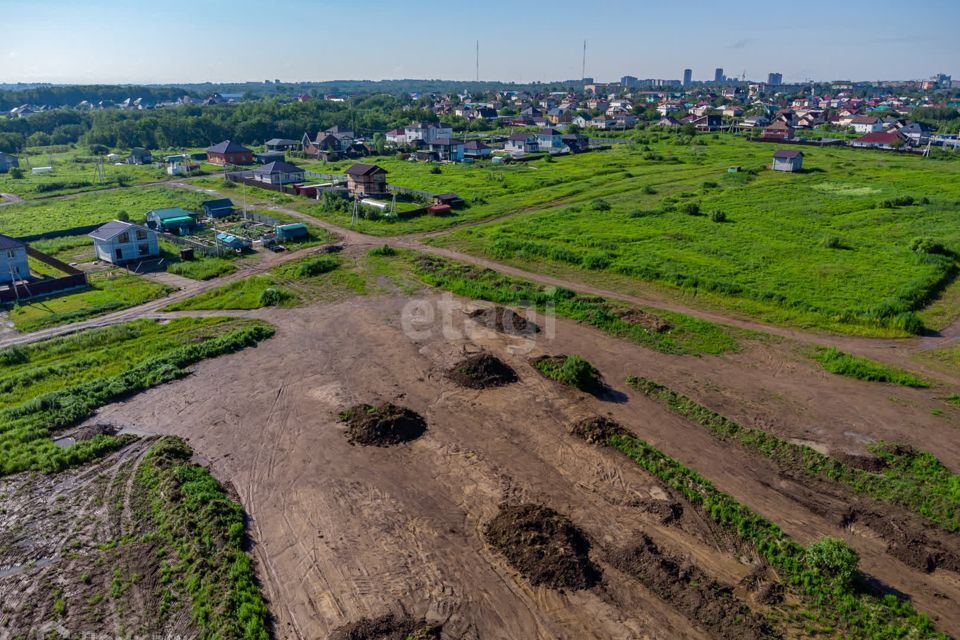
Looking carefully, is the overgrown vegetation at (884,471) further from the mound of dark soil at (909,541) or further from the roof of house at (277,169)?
the roof of house at (277,169)

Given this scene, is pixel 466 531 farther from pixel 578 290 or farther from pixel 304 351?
pixel 578 290

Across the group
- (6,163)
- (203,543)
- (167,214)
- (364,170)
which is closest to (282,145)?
(6,163)

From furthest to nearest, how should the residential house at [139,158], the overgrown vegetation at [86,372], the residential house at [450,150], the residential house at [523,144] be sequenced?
the residential house at [523,144] < the residential house at [139,158] < the residential house at [450,150] < the overgrown vegetation at [86,372]

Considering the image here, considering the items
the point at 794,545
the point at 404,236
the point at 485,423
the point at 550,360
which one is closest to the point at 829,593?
the point at 794,545

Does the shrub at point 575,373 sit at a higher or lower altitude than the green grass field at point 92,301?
lower

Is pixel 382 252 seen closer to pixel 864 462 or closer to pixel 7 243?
pixel 7 243

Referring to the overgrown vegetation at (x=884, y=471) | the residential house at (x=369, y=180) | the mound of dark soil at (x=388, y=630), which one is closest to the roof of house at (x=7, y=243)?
the residential house at (x=369, y=180)
